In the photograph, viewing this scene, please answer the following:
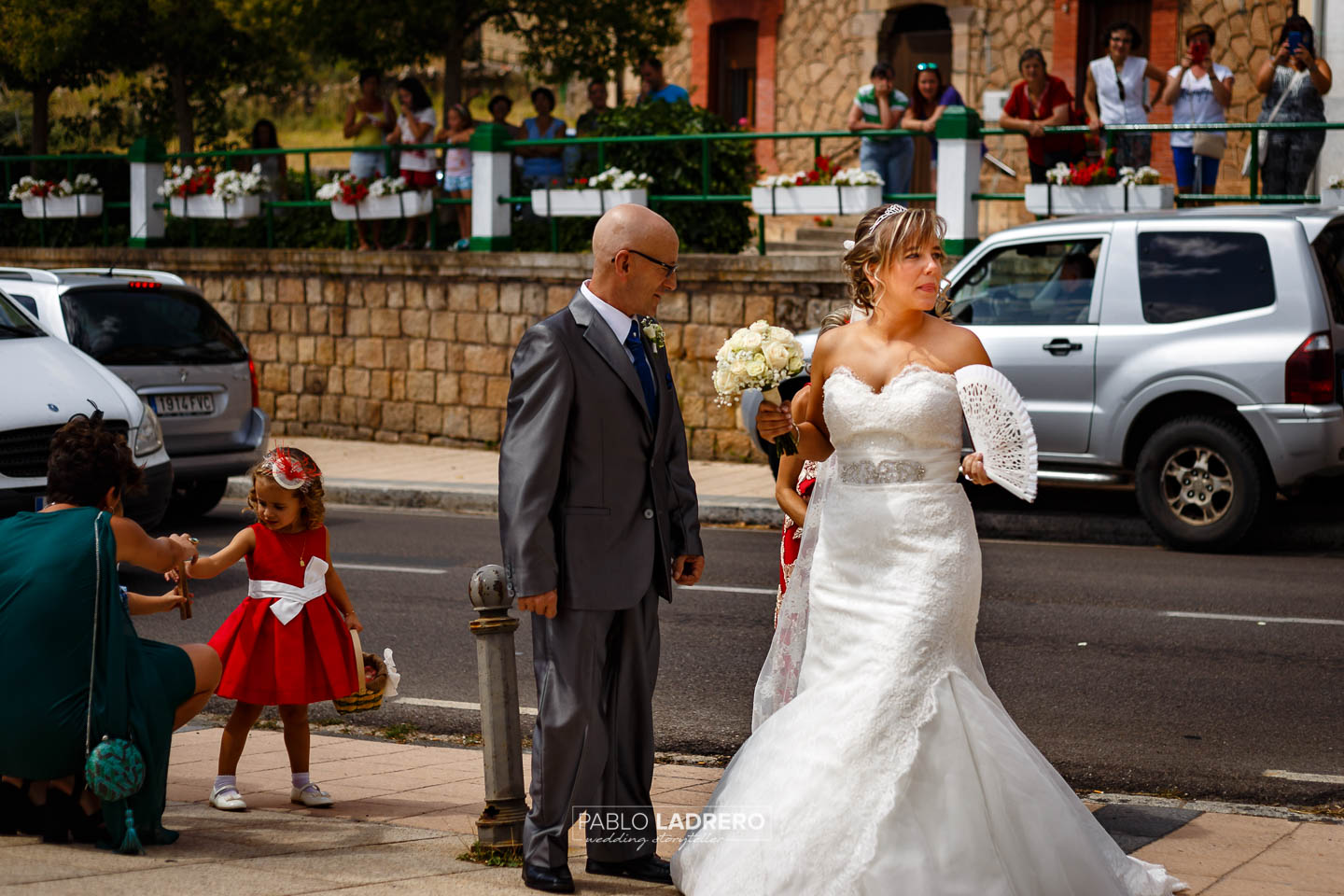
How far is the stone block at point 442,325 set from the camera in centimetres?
1727

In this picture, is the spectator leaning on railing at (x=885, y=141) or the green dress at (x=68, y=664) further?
the spectator leaning on railing at (x=885, y=141)

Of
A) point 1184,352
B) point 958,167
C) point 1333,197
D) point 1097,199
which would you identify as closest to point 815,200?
point 958,167

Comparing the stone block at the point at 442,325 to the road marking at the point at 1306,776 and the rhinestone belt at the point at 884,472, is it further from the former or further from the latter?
the rhinestone belt at the point at 884,472

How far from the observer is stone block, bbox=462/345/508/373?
16922mm

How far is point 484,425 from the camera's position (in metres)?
17.1

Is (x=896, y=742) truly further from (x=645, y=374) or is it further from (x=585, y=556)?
(x=645, y=374)

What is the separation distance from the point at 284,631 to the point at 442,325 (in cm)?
1200

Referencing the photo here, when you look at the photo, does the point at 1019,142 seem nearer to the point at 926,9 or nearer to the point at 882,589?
the point at 926,9

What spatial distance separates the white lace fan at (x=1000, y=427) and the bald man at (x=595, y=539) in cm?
88

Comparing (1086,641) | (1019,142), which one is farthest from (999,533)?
(1019,142)

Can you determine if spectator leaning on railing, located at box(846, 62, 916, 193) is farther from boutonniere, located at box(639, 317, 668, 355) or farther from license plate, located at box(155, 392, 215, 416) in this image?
boutonniere, located at box(639, 317, 668, 355)

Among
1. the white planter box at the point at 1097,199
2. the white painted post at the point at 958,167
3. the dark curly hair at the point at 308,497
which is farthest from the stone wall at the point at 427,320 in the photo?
the dark curly hair at the point at 308,497

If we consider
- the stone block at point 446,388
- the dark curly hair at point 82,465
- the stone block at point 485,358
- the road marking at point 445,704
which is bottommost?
the road marking at point 445,704

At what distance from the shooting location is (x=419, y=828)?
5195mm
